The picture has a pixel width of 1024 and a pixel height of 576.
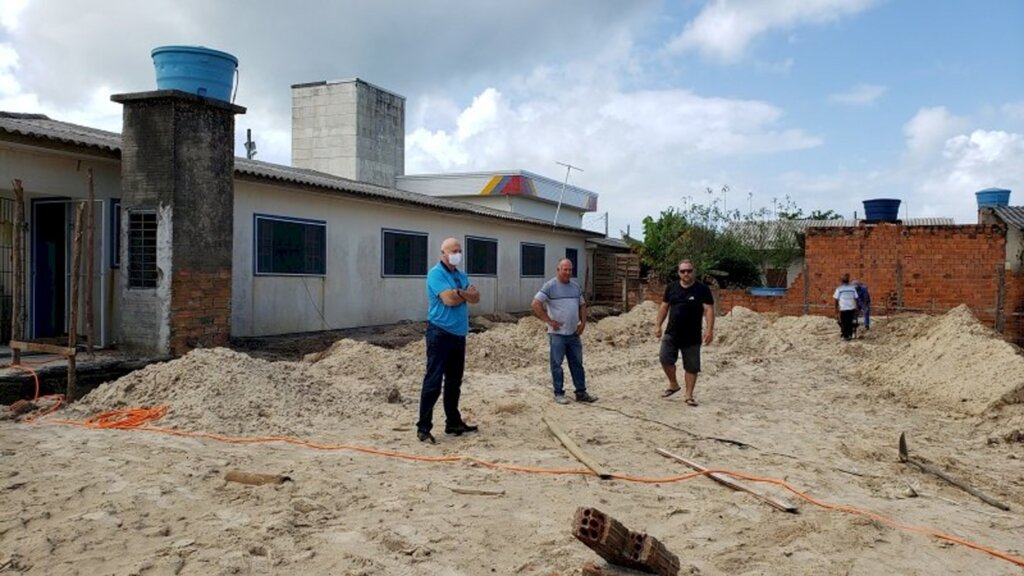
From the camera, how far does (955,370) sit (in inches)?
402

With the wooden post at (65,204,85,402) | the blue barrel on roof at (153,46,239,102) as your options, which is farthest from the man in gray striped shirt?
the blue barrel on roof at (153,46,239,102)

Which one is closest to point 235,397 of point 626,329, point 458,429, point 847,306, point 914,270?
point 458,429

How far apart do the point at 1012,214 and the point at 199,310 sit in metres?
21.3

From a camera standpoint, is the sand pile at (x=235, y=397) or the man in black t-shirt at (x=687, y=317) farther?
the man in black t-shirt at (x=687, y=317)

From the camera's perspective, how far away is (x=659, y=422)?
7574 millimetres

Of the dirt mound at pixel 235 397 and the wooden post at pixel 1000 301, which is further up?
the wooden post at pixel 1000 301

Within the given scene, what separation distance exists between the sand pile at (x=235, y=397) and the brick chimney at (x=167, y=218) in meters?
1.99

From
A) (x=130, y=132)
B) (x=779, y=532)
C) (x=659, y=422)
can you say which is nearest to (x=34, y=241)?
(x=130, y=132)

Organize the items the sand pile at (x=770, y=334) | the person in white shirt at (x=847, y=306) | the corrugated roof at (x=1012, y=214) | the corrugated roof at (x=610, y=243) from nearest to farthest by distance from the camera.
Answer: the sand pile at (x=770, y=334), the person in white shirt at (x=847, y=306), the corrugated roof at (x=1012, y=214), the corrugated roof at (x=610, y=243)

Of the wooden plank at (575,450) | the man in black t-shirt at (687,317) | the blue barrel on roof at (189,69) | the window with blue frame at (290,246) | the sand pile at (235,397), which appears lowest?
the wooden plank at (575,450)

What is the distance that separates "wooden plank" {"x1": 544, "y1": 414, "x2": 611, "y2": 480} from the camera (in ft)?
18.4

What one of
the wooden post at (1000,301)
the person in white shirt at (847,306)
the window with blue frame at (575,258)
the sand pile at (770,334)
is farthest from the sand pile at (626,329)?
the wooden post at (1000,301)

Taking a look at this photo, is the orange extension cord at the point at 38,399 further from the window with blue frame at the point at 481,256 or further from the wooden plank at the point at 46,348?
the window with blue frame at the point at 481,256

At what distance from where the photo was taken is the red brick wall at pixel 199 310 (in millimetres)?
10133
